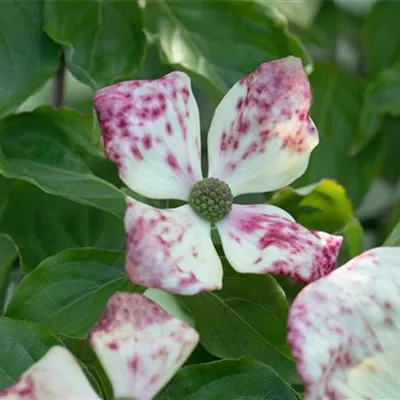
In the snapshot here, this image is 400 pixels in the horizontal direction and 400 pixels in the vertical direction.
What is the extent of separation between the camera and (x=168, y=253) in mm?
528

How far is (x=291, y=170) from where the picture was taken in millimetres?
598

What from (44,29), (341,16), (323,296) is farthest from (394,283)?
(341,16)

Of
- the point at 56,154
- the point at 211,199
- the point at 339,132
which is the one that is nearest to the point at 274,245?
the point at 211,199

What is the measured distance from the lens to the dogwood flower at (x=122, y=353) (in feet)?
1.61

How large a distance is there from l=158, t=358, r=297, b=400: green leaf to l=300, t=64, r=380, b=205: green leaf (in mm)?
372

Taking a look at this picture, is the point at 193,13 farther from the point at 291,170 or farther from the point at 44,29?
the point at 291,170

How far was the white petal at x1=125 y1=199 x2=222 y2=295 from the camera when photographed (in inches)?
20.1

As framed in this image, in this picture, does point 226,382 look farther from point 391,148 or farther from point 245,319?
point 391,148

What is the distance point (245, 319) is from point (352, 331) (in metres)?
0.10

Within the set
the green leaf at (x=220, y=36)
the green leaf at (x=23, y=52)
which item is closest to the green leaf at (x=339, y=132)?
the green leaf at (x=220, y=36)

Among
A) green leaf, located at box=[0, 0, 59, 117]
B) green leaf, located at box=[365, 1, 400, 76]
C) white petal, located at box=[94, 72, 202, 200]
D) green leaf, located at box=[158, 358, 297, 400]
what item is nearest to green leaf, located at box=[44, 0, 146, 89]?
green leaf, located at box=[0, 0, 59, 117]

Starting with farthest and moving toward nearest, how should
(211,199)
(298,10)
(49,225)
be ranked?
(298,10)
(49,225)
(211,199)

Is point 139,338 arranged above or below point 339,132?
above

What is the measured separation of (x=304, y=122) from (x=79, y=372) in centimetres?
18
